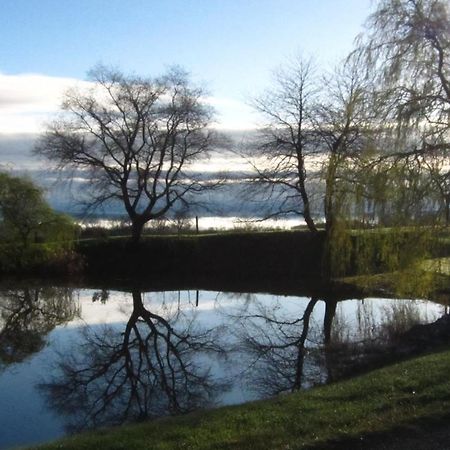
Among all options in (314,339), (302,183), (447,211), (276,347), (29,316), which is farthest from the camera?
(302,183)

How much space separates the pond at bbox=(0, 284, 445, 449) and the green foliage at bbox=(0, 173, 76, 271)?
593 centimetres

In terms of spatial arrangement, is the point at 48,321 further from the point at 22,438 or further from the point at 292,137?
the point at 292,137

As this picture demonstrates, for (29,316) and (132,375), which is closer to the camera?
(132,375)

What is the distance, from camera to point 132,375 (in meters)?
13.7

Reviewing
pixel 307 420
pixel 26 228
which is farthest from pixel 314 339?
pixel 26 228

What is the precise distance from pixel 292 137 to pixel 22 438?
914 inches

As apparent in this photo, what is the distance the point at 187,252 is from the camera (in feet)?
109

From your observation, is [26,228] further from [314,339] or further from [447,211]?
[447,211]

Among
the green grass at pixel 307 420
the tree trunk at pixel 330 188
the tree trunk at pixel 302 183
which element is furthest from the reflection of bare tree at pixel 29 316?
the tree trunk at pixel 302 183

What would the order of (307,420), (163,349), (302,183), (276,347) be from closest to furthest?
(307,420) < (163,349) < (276,347) < (302,183)

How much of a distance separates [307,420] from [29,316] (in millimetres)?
15950

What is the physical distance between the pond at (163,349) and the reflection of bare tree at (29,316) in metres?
0.04

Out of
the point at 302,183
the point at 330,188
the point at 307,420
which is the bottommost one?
the point at 307,420

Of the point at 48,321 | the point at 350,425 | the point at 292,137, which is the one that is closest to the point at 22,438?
the point at 350,425
